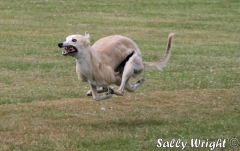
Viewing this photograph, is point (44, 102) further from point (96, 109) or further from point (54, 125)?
point (54, 125)

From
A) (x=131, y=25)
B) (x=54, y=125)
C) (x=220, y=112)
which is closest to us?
(x=54, y=125)

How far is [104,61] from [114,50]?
1.07ft

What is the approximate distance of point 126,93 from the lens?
14.3 meters

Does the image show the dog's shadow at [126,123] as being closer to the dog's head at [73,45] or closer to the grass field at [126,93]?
the grass field at [126,93]

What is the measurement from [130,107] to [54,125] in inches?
82.9

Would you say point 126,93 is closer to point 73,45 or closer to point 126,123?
point 126,123

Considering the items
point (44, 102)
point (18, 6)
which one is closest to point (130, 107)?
point (44, 102)

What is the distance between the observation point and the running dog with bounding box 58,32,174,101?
10.6m

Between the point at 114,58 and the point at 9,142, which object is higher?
the point at 114,58

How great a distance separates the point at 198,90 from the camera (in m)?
14.5

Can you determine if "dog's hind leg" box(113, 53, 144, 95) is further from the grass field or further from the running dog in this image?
the grass field

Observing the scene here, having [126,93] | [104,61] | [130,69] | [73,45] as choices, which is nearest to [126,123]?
[130,69]

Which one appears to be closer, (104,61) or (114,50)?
(104,61)

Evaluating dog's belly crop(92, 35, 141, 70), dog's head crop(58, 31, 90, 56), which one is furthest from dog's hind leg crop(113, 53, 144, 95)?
dog's head crop(58, 31, 90, 56)
